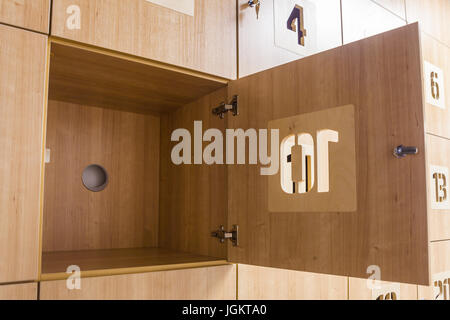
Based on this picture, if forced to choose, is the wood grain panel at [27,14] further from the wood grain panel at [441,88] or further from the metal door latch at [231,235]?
the wood grain panel at [441,88]

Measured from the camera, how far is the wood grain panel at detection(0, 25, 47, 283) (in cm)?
84

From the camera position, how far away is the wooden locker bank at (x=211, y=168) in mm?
828

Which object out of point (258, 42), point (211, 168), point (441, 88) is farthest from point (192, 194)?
point (441, 88)

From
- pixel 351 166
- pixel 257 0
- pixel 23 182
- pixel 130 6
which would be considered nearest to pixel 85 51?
pixel 130 6

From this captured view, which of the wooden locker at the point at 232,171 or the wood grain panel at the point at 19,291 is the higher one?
the wooden locker at the point at 232,171

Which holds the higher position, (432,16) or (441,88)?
(432,16)

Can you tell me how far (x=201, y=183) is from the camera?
1.40 meters

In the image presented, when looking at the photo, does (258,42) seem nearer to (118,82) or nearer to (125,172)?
(118,82)

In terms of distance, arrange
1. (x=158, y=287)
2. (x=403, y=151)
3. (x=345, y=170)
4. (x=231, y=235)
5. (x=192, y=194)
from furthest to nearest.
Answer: (x=192, y=194)
(x=231, y=235)
(x=158, y=287)
(x=345, y=170)
(x=403, y=151)

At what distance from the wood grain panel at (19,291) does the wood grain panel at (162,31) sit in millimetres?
550

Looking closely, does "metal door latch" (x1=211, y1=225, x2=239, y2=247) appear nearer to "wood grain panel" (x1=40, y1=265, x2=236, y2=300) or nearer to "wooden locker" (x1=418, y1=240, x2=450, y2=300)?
"wood grain panel" (x1=40, y1=265, x2=236, y2=300)

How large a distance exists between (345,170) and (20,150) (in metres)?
0.69

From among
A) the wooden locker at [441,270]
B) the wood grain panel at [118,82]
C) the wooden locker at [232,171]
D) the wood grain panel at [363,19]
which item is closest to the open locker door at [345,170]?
the wooden locker at [232,171]

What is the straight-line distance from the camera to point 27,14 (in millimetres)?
902
